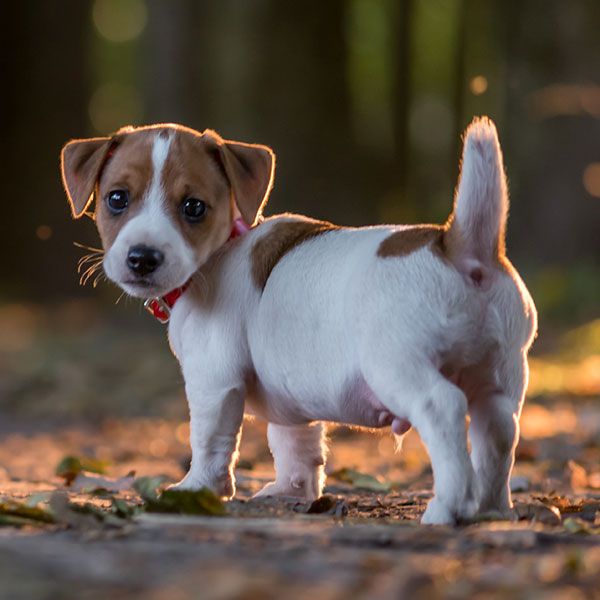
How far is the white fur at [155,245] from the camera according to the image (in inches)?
162

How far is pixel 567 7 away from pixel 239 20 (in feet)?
16.7

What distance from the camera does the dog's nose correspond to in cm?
407

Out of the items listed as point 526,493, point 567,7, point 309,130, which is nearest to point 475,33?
point 309,130

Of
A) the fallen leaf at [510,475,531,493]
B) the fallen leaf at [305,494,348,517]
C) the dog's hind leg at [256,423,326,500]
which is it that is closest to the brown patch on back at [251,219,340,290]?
the dog's hind leg at [256,423,326,500]

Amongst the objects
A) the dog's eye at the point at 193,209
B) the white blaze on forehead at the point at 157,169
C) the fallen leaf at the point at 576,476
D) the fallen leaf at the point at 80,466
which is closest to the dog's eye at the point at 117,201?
the white blaze on forehead at the point at 157,169

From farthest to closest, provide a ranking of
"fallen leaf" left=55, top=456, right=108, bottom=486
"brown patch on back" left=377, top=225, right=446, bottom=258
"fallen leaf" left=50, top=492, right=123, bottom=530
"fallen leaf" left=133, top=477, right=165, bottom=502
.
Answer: "fallen leaf" left=55, top=456, right=108, bottom=486 < "fallen leaf" left=133, top=477, right=165, bottom=502 < "brown patch on back" left=377, top=225, right=446, bottom=258 < "fallen leaf" left=50, top=492, right=123, bottom=530

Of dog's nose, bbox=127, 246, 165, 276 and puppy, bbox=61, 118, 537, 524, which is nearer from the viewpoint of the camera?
puppy, bbox=61, 118, 537, 524

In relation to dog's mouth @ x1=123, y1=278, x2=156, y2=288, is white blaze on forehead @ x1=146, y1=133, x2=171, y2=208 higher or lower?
higher

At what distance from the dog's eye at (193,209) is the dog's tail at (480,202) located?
1037 mm

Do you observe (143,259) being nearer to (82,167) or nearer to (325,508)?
(82,167)

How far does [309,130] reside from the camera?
56.1ft

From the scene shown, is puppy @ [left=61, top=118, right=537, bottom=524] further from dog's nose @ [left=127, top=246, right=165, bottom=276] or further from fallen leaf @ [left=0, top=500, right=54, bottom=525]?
fallen leaf @ [left=0, top=500, right=54, bottom=525]

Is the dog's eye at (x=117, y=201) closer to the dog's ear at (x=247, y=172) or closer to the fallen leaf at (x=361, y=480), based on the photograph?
the dog's ear at (x=247, y=172)

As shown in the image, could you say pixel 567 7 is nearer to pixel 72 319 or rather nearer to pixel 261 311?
pixel 72 319
